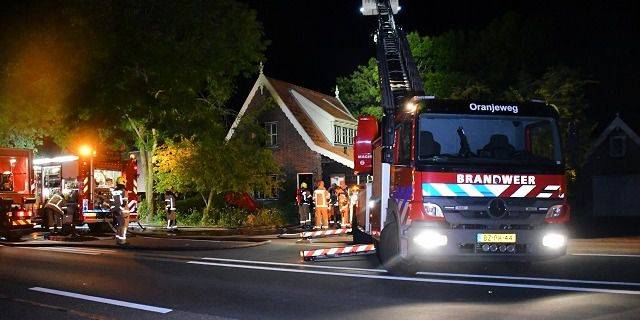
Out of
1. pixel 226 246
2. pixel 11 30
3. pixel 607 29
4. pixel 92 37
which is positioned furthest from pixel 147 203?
pixel 607 29

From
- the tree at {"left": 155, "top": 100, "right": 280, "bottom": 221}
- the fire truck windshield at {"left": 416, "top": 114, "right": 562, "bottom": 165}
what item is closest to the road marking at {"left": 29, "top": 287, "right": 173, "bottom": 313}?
Answer: the fire truck windshield at {"left": 416, "top": 114, "right": 562, "bottom": 165}

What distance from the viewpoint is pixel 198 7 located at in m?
24.0

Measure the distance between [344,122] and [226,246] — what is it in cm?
2027

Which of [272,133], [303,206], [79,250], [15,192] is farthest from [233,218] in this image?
[272,133]

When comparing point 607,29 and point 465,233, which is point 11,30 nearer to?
point 465,233

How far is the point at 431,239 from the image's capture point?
876 centimetres

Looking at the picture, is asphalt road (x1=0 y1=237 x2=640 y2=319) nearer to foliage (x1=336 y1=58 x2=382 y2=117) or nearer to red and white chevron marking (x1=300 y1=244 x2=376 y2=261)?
red and white chevron marking (x1=300 y1=244 x2=376 y2=261)

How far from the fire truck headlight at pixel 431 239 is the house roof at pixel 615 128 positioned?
91.8 feet

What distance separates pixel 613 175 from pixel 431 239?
30.2 meters

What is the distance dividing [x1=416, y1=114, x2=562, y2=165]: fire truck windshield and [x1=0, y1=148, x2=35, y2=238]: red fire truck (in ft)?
49.1

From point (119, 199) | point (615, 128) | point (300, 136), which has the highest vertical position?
point (615, 128)

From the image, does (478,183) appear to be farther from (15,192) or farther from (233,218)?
(15,192)

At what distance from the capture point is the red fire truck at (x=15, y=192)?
19.3m

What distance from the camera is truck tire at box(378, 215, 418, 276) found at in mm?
9484
